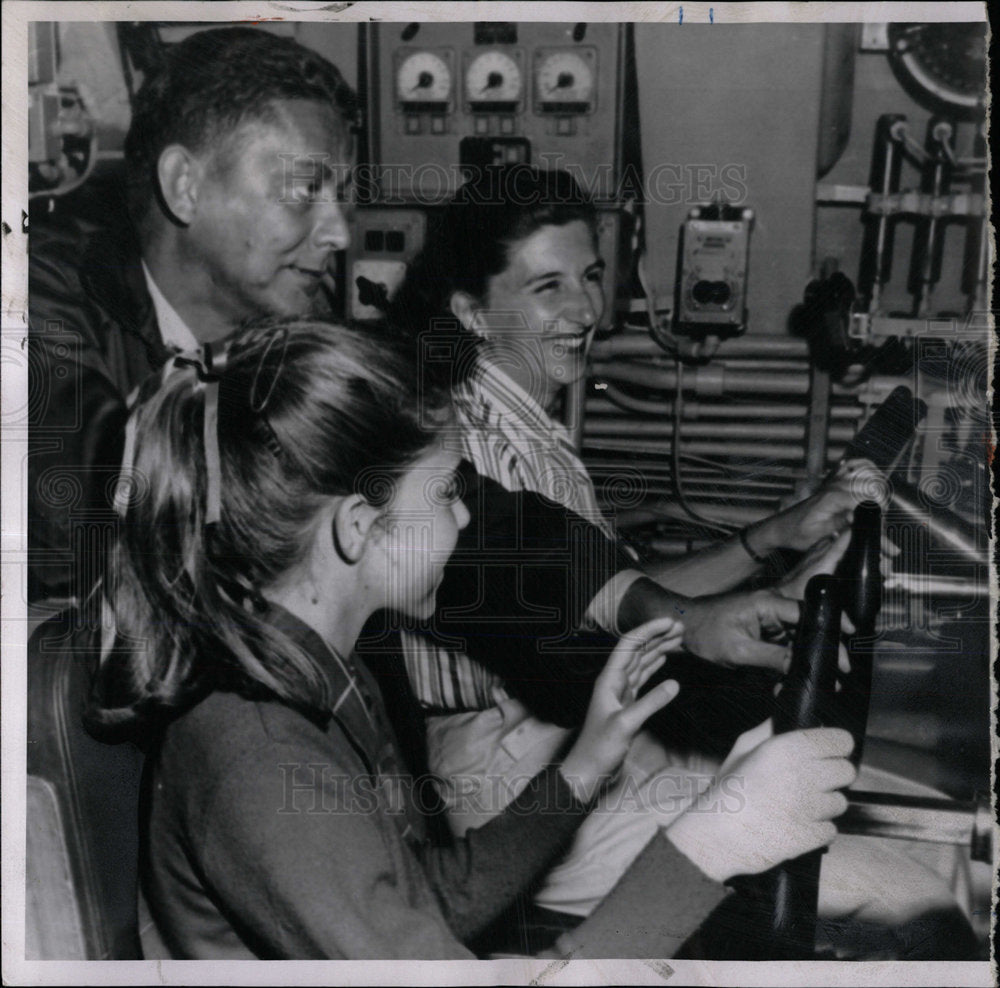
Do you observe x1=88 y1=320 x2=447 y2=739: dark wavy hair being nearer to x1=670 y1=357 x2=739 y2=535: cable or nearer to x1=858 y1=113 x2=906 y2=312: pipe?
x1=670 y1=357 x2=739 y2=535: cable

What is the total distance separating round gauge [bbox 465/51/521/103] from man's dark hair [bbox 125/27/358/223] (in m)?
0.17

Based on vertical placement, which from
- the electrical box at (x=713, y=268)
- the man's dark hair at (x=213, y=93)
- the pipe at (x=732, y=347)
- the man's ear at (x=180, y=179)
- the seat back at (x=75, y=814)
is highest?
the man's dark hair at (x=213, y=93)

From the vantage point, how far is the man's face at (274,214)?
146 cm

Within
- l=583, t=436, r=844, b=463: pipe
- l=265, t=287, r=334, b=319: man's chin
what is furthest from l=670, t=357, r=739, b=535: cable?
l=265, t=287, r=334, b=319: man's chin

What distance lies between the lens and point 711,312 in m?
1.47

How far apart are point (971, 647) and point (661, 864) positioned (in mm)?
560

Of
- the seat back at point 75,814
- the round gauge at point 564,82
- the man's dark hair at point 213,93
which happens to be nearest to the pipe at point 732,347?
the round gauge at point 564,82

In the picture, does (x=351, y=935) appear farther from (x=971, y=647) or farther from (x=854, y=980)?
(x=971, y=647)

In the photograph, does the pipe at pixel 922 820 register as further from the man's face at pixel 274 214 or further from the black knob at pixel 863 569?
the man's face at pixel 274 214

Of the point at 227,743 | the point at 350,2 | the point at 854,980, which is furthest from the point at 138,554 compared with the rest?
the point at 854,980

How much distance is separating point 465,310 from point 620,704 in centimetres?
61

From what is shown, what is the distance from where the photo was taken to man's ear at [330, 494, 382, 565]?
1458 millimetres

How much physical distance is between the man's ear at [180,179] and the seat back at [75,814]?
0.62 m

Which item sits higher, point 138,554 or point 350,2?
point 350,2
